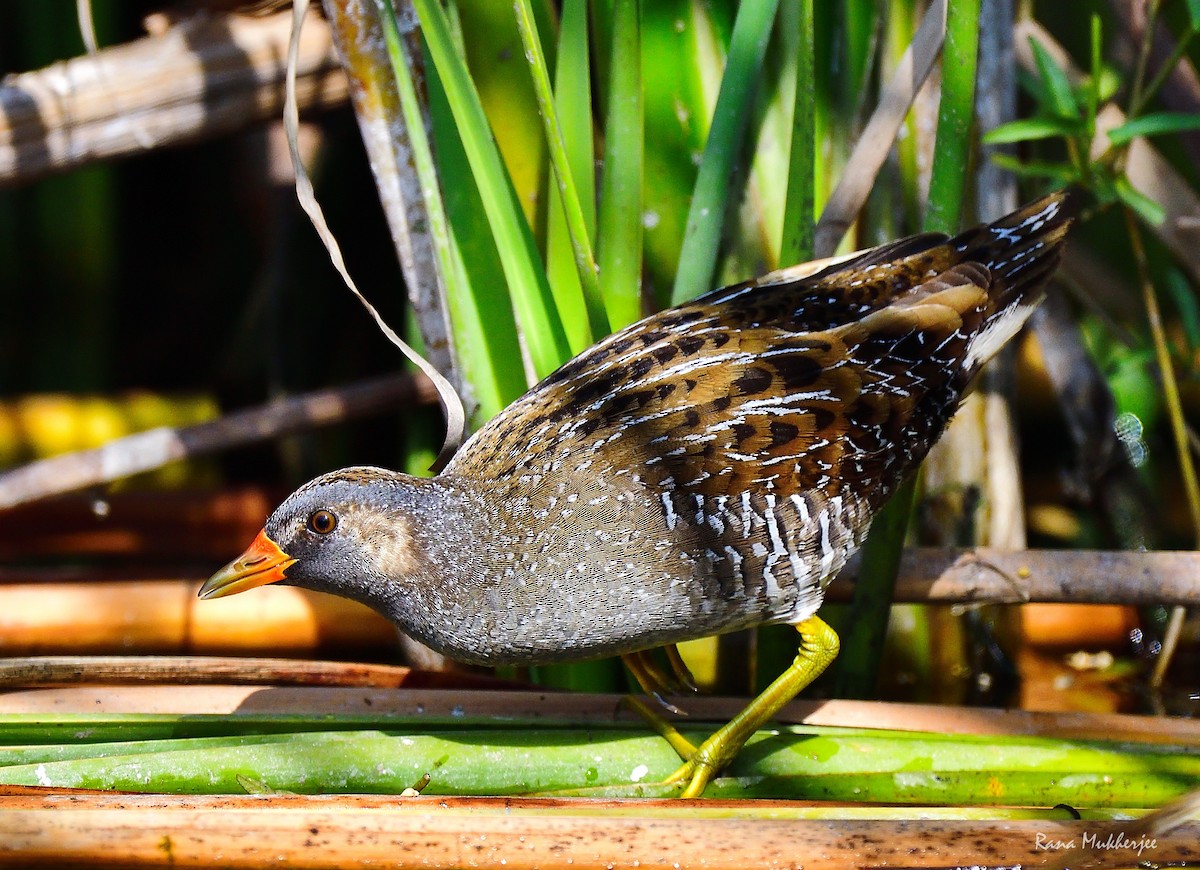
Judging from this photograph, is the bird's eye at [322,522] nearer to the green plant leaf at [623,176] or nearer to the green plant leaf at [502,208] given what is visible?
the green plant leaf at [502,208]

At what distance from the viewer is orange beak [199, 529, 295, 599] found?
1961mm

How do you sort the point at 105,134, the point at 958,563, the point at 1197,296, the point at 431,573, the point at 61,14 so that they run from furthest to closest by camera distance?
the point at 61,14, the point at 1197,296, the point at 105,134, the point at 958,563, the point at 431,573

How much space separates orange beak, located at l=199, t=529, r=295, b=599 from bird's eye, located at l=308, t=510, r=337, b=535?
77mm

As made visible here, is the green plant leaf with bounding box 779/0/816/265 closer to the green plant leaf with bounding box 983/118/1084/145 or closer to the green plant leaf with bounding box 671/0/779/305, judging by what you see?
the green plant leaf with bounding box 671/0/779/305

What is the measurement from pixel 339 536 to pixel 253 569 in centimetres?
16

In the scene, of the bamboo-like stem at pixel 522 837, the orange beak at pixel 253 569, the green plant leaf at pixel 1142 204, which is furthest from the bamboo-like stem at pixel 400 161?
the green plant leaf at pixel 1142 204

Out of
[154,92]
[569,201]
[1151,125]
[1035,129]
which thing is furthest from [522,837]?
[154,92]

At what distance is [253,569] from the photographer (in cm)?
Result: 197

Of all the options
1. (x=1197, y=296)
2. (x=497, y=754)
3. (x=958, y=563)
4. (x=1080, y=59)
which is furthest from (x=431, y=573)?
(x=1080, y=59)

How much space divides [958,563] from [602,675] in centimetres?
75

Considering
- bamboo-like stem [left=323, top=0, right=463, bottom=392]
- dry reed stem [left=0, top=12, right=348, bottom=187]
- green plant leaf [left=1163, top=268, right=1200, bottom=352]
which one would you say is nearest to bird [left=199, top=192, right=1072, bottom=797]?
bamboo-like stem [left=323, top=0, right=463, bottom=392]

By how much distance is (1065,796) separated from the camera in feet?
6.51

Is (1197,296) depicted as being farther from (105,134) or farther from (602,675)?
(105,134)

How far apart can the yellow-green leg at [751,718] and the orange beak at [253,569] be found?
0.74 meters
